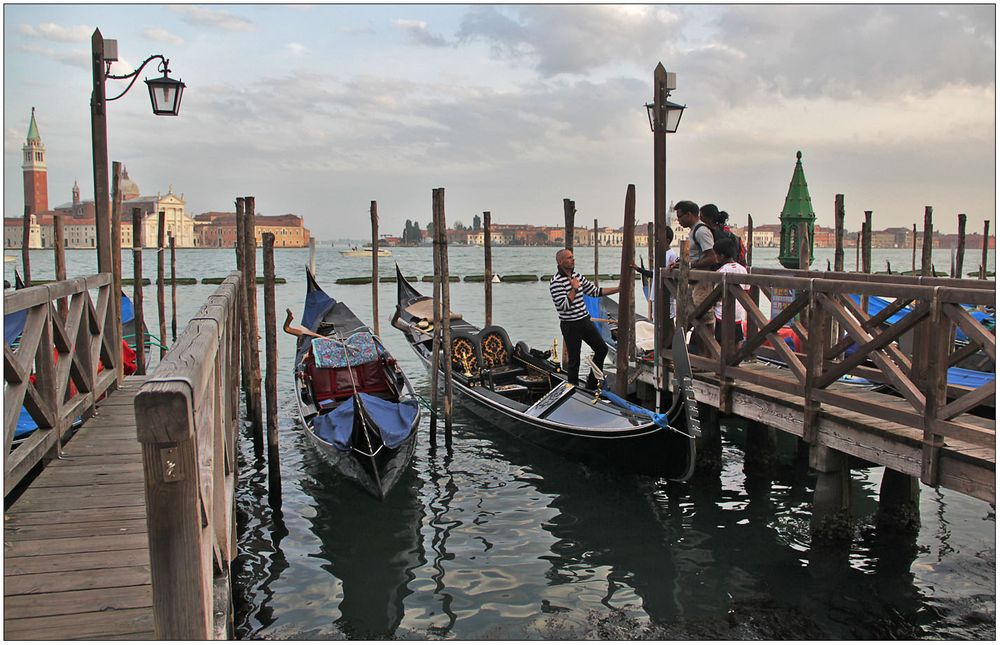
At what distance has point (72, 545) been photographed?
2.69m

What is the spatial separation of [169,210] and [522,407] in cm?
9456

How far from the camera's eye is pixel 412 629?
3861mm

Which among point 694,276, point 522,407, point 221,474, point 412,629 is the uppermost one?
point 694,276

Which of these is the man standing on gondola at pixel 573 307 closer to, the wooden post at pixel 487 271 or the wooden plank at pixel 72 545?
the wooden post at pixel 487 271

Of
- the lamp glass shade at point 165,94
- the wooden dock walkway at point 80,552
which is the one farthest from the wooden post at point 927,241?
the wooden dock walkway at point 80,552

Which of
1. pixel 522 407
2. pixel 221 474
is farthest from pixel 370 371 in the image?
pixel 221 474

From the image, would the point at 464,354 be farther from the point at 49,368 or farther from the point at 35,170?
the point at 35,170

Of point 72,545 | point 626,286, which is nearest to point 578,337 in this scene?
point 626,286

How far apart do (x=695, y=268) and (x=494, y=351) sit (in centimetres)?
276

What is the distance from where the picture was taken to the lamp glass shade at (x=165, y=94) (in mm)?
5812

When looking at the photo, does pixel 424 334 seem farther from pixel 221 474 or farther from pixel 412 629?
pixel 221 474

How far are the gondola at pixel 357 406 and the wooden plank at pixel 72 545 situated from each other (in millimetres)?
2564

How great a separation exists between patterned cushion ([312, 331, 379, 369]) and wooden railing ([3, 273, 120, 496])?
2.26 meters

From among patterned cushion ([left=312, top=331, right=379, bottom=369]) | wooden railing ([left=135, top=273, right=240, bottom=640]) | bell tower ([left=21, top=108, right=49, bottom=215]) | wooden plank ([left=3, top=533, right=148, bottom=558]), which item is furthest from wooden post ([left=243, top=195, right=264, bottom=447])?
bell tower ([left=21, top=108, right=49, bottom=215])
